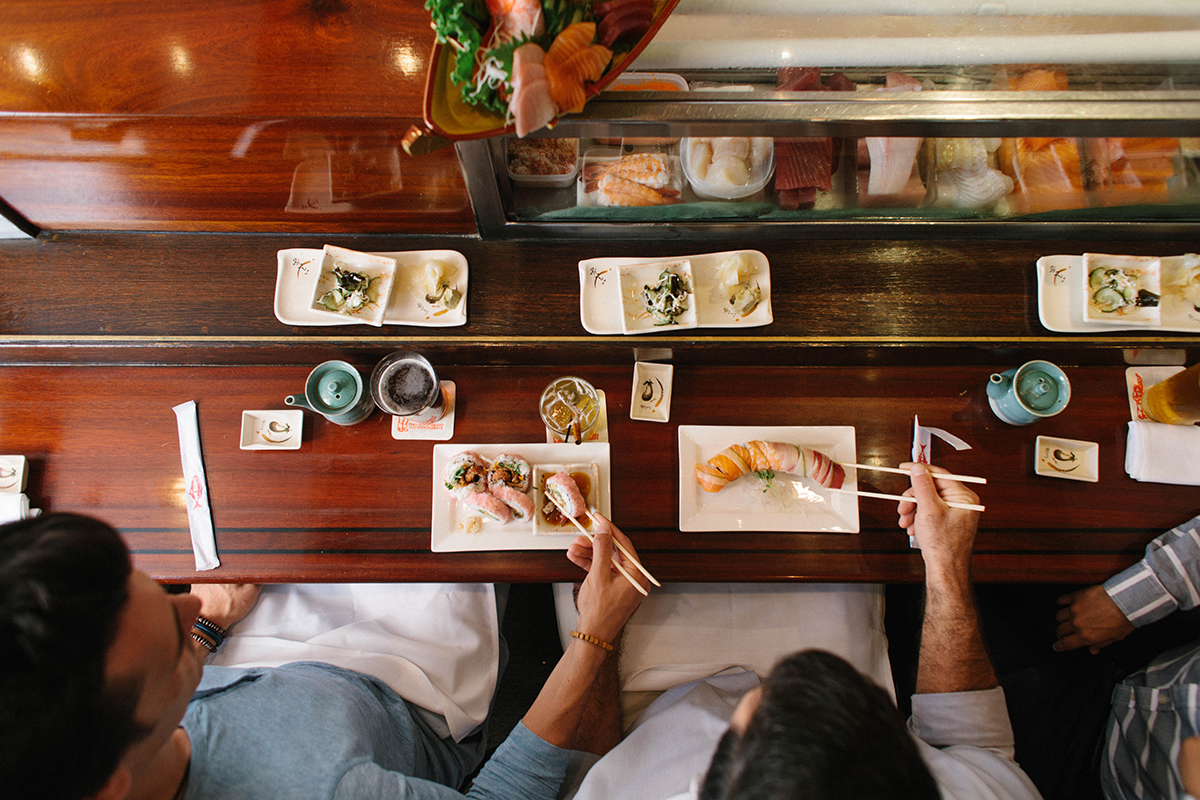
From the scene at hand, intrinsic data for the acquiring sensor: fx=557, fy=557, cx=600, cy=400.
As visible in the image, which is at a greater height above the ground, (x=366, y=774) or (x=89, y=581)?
(x=89, y=581)

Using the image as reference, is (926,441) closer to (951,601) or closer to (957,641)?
(951,601)

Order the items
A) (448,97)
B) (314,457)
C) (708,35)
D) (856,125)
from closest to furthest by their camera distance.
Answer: (448,97), (856,125), (708,35), (314,457)

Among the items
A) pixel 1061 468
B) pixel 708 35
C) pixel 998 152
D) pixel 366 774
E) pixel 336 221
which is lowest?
pixel 366 774

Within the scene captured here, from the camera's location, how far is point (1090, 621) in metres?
2.28

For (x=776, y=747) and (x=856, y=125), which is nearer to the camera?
(x=776, y=747)

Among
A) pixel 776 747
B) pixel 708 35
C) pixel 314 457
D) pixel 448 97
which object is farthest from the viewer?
pixel 314 457

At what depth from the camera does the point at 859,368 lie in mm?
2377

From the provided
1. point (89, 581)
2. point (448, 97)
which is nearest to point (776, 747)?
point (89, 581)

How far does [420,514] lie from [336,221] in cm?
A: 128

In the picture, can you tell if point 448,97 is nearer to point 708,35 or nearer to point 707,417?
point 708,35

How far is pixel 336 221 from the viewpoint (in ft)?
7.70

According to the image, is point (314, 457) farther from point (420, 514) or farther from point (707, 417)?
point (707, 417)

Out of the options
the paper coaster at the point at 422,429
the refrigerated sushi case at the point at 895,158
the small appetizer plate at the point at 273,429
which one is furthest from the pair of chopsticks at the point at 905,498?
the small appetizer plate at the point at 273,429

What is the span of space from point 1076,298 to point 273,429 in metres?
3.35
